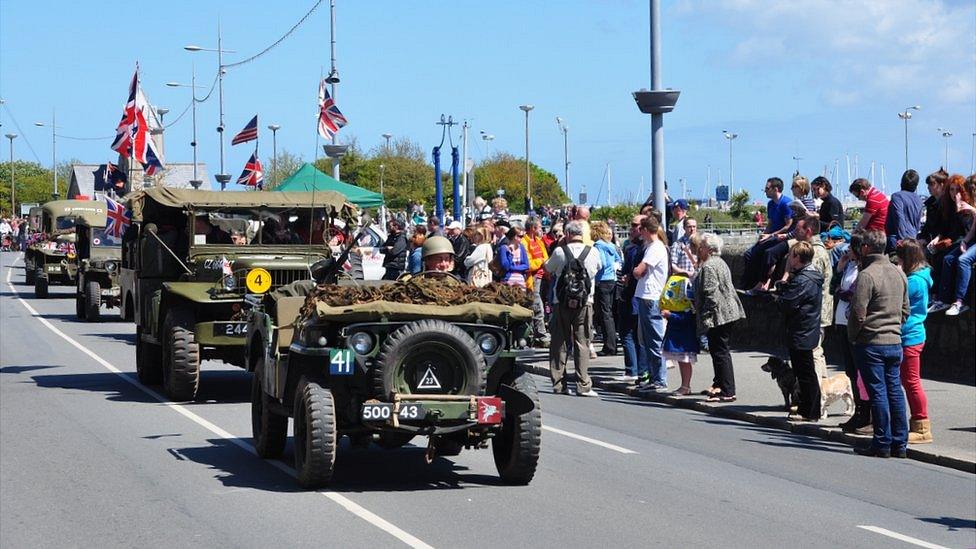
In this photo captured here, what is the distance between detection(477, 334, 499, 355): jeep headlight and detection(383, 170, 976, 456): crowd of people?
1.21m

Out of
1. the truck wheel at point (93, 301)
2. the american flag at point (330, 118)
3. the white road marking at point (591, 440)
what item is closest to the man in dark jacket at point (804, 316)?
the white road marking at point (591, 440)

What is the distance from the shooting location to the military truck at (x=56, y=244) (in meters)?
39.6

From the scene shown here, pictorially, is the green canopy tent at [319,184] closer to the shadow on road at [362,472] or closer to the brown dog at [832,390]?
the brown dog at [832,390]

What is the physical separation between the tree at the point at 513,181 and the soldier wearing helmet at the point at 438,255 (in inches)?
3448

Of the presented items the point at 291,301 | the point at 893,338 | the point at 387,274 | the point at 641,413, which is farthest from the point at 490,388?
the point at 387,274

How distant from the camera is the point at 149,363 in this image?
1716cm

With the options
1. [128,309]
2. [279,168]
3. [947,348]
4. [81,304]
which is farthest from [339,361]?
[279,168]

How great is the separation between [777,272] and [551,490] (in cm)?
777

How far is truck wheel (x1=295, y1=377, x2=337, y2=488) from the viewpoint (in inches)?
386

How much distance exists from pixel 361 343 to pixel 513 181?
100 metres

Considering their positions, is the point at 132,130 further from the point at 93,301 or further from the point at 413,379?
the point at 413,379

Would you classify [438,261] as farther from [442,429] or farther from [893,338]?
[893,338]

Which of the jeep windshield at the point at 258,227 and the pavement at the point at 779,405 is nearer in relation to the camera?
the pavement at the point at 779,405

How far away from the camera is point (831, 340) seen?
62.1ft
